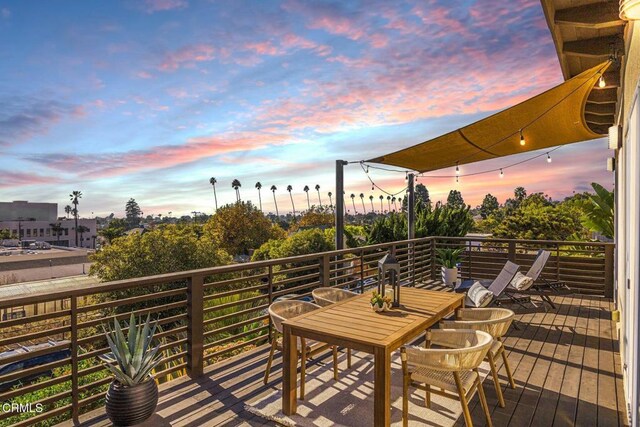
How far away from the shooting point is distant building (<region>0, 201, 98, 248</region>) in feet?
242

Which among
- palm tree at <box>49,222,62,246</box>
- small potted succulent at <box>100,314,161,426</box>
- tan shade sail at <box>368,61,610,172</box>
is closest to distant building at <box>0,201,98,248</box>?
palm tree at <box>49,222,62,246</box>

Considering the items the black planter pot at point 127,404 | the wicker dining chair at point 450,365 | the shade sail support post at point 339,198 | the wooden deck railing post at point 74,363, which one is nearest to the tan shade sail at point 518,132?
the shade sail support post at point 339,198

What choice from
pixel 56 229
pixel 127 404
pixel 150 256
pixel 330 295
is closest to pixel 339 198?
pixel 330 295

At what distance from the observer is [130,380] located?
8.08 feet

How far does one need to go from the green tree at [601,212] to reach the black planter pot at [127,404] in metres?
8.87

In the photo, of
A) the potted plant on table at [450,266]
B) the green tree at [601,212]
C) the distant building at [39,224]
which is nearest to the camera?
the potted plant on table at [450,266]

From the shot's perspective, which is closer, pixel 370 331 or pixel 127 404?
pixel 127 404

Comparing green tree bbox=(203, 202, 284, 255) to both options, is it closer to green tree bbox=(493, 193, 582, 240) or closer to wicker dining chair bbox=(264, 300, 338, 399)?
green tree bbox=(493, 193, 582, 240)

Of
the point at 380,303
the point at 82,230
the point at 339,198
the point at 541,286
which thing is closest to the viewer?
the point at 380,303

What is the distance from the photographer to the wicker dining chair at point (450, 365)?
7.85 feet

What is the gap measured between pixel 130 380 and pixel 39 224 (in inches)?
3653

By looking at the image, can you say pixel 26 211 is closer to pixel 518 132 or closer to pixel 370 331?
A: pixel 518 132

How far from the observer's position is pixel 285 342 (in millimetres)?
2850

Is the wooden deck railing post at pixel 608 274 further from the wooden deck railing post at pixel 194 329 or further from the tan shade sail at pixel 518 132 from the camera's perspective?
the wooden deck railing post at pixel 194 329
